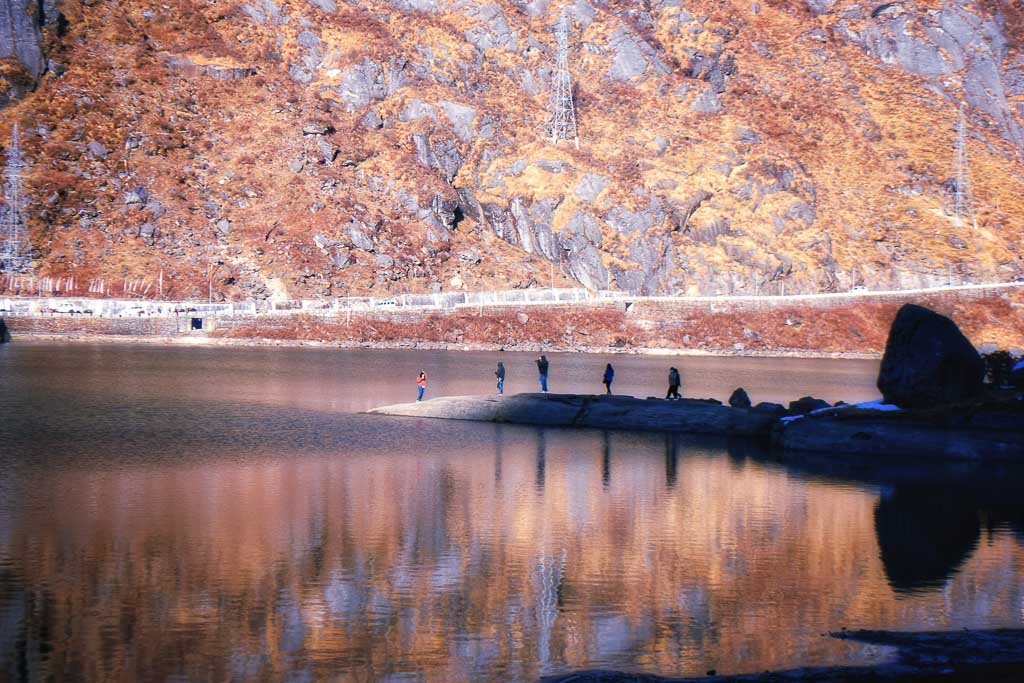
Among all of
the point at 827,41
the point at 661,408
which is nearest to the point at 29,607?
the point at 661,408

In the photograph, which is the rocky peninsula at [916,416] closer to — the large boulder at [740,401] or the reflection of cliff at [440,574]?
the large boulder at [740,401]

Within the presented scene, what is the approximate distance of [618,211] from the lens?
144 meters

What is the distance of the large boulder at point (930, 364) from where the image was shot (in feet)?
140

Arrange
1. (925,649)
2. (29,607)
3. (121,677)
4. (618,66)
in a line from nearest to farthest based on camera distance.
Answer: (121,677) → (925,649) → (29,607) → (618,66)

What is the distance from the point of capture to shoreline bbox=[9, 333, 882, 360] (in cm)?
11231

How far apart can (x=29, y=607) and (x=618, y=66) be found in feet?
522

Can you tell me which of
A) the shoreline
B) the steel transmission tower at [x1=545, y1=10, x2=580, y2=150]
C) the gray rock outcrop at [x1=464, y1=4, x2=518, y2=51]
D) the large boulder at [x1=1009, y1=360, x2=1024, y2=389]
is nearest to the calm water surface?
the large boulder at [x1=1009, y1=360, x2=1024, y2=389]

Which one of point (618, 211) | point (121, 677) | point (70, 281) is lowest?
point (121, 677)

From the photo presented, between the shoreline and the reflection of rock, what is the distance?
297 ft

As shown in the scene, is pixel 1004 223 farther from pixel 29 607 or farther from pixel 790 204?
pixel 29 607

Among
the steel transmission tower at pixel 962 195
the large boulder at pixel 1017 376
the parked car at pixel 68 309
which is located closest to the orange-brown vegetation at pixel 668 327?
the steel transmission tower at pixel 962 195

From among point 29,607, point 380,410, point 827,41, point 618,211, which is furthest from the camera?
point 827,41

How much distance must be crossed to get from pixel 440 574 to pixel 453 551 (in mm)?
2131

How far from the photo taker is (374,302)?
12781 cm
